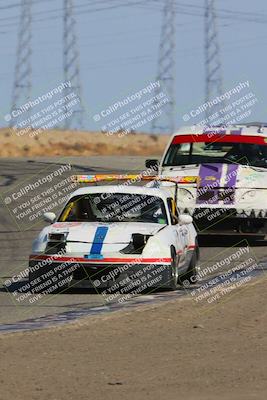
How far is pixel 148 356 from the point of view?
950cm

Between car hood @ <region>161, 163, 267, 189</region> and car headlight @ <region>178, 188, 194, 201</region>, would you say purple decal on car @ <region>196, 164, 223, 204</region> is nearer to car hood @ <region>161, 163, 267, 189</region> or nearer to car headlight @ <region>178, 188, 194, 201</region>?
car hood @ <region>161, 163, 267, 189</region>

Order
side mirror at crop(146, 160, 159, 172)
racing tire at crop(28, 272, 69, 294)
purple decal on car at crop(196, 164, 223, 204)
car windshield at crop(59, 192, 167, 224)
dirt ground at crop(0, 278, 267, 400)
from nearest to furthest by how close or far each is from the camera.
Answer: dirt ground at crop(0, 278, 267, 400) → racing tire at crop(28, 272, 69, 294) → car windshield at crop(59, 192, 167, 224) → purple decal on car at crop(196, 164, 223, 204) → side mirror at crop(146, 160, 159, 172)

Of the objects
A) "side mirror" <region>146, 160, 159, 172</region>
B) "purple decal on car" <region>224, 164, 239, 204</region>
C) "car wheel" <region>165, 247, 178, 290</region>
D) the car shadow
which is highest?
"car wheel" <region>165, 247, 178, 290</region>

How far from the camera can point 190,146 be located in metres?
20.8

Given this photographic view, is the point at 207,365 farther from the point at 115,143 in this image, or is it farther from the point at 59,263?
the point at 115,143

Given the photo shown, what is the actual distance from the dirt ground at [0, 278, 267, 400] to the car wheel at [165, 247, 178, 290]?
137cm

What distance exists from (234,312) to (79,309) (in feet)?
5.66

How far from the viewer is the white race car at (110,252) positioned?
13656 mm

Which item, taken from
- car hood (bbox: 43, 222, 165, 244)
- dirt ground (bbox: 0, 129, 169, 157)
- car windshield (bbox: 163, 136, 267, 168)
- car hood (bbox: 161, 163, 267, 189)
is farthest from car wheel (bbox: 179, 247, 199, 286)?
dirt ground (bbox: 0, 129, 169, 157)

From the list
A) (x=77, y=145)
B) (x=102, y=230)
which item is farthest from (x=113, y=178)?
(x=77, y=145)

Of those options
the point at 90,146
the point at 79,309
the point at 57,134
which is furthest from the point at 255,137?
the point at 57,134

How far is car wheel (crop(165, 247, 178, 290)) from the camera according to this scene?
13.9 m

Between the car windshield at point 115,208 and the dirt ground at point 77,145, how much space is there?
51.9m

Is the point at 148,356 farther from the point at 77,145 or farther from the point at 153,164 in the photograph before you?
the point at 77,145
